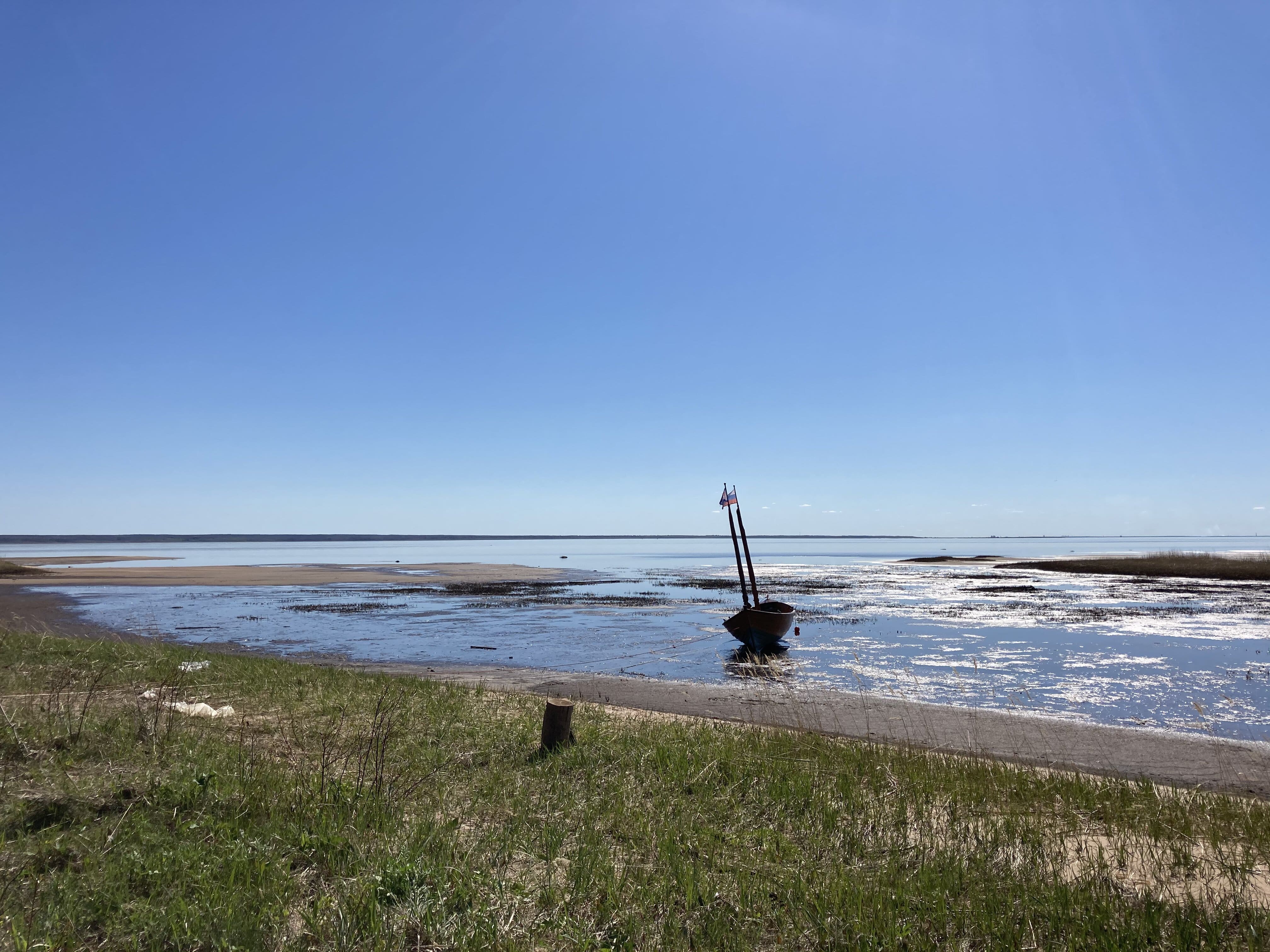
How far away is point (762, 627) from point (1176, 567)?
66.7m

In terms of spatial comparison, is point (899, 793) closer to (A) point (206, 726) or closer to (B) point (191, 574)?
(A) point (206, 726)

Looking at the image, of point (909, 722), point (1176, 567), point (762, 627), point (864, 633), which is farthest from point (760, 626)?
point (1176, 567)

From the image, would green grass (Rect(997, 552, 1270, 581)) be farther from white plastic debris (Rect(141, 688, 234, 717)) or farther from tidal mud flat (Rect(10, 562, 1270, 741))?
white plastic debris (Rect(141, 688, 234, 717))

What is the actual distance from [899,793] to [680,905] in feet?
13.2

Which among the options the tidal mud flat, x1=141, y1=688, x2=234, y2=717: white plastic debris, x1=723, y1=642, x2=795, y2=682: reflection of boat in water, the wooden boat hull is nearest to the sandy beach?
the tidal mud flat

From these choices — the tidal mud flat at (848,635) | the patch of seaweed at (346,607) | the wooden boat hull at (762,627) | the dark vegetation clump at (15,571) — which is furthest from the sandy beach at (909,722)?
the dark vegetation clump at (15,571)

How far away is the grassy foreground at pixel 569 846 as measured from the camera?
4.67 metres

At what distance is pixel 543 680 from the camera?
66.3ft

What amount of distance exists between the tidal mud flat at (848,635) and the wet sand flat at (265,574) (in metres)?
4.90

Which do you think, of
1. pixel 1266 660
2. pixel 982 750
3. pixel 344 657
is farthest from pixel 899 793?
pixel 1266 660

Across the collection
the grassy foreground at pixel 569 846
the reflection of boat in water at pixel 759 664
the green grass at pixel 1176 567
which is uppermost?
the grassy foreground at pixel 569 846

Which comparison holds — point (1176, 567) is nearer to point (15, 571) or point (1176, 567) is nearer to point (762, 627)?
point (762, 627)

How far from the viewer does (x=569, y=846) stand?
6.10m

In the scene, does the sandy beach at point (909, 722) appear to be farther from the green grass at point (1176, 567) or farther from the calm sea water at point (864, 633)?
the green grass at point (1176, 567)
